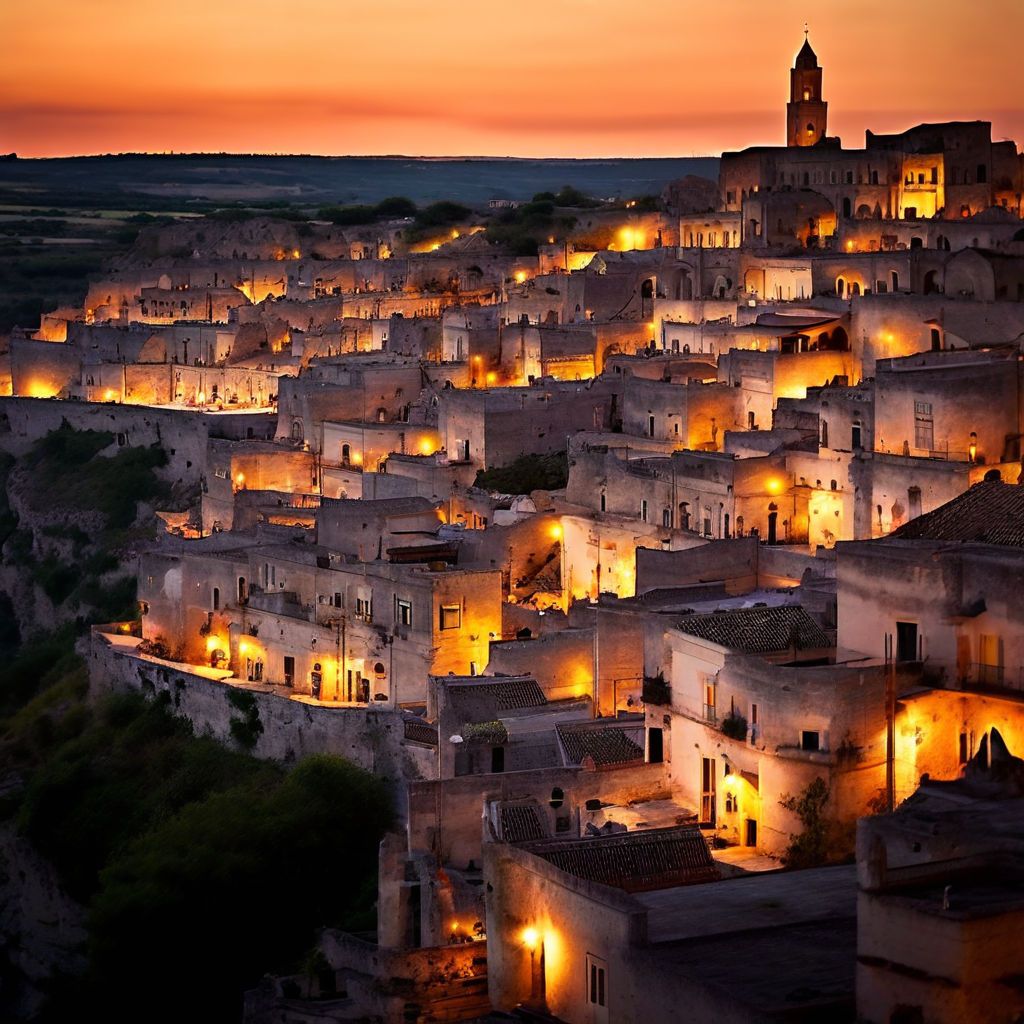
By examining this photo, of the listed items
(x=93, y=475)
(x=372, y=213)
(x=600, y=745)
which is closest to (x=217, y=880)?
(x=600, y=745)

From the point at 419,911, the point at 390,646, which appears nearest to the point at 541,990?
the point at 419,911

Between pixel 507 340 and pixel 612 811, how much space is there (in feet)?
73.9

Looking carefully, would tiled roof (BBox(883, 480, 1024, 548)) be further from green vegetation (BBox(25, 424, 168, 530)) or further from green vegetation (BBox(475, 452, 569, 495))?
green vegetation (BBox(25, 424, 168, 530))

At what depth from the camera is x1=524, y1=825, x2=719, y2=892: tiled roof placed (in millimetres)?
24422

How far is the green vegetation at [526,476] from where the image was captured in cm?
4225

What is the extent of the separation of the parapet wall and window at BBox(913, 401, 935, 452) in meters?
8.05

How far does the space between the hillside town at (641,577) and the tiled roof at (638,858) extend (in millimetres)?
44

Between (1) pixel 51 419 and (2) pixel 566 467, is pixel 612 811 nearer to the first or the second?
(2) pixel 566 467

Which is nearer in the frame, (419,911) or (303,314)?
(419,911)

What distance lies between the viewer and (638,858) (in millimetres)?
24984

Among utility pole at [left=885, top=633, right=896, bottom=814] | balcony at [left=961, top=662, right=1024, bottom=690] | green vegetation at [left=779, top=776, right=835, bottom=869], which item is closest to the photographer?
green vegetation at [left=779, top=776, right=835, bottom=869]

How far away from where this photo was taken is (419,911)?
26484 mm

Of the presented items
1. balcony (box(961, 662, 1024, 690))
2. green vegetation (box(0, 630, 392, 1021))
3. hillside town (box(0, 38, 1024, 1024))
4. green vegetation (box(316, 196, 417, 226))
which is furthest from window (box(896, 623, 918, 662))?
green vegetation (box(316, 196, 417, 226))

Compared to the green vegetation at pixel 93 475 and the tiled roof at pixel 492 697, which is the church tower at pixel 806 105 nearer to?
the green vegetation at pixel 93 475
